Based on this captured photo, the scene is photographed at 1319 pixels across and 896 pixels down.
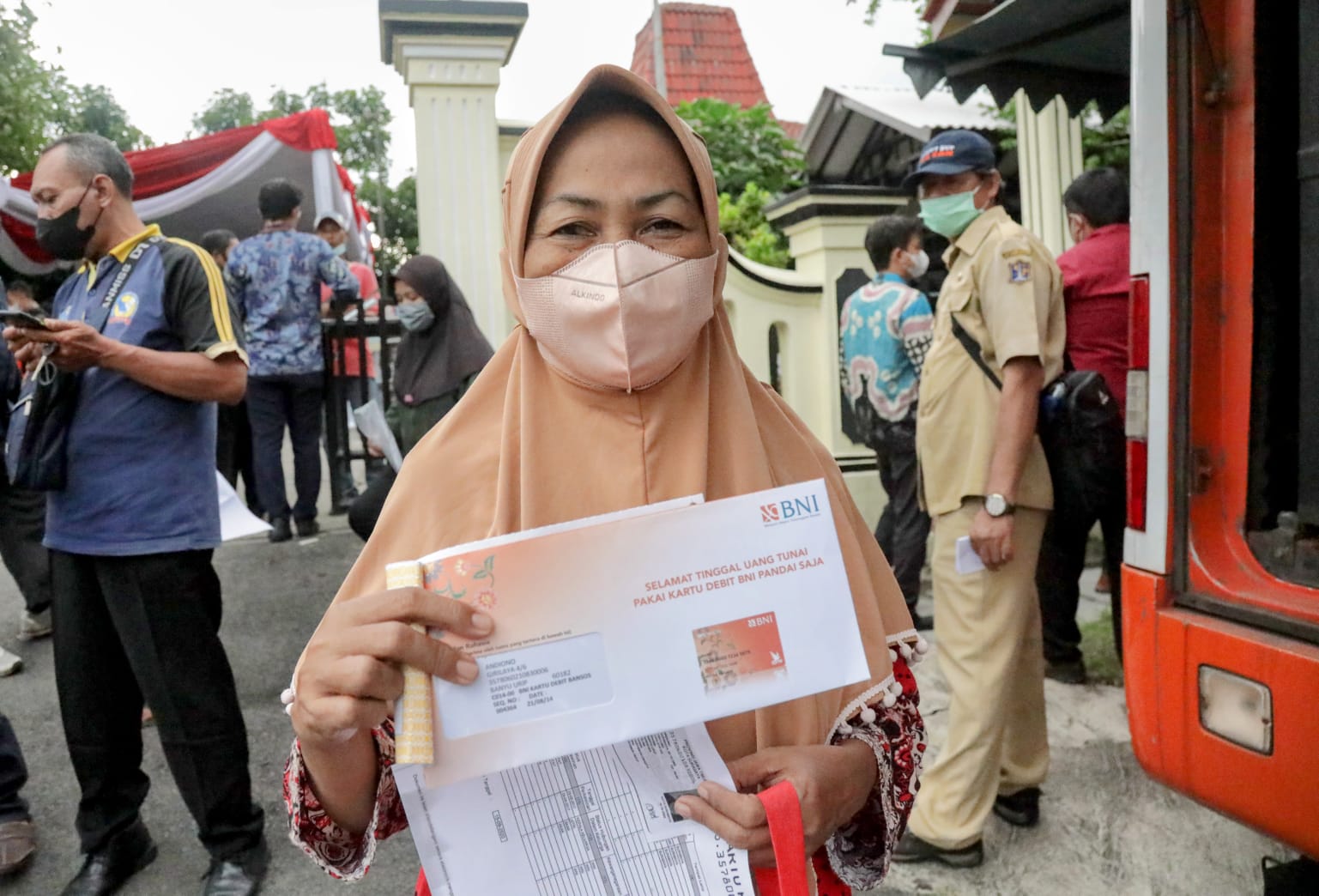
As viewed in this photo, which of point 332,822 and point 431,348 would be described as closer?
point 332,822

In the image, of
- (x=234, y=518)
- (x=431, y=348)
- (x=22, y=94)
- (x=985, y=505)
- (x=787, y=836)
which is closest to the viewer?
(x=787, y=836)

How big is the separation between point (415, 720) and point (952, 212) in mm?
2534

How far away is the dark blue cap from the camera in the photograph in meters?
2.96

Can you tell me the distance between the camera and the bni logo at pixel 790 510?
104 centimetres

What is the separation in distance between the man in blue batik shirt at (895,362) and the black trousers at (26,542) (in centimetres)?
384

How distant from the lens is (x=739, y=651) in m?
1.02

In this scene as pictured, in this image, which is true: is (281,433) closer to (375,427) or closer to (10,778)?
(10,778)

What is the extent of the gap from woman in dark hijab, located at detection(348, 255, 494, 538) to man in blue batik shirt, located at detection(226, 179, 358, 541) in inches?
64.9

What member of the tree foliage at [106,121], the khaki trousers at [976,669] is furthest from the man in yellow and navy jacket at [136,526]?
the tree foliage at [106,121]

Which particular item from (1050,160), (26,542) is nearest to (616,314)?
(26,542)

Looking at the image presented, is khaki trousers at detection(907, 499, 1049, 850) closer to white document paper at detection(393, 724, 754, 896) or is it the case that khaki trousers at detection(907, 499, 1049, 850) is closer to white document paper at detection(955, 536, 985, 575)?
white document paper at detection(955, 536, 985, 575)

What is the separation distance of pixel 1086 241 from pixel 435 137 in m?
3.27

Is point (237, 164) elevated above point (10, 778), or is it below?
above

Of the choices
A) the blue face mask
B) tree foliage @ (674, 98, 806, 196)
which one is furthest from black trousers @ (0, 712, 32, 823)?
tree foliage @ (674, 98, 806, 196)
